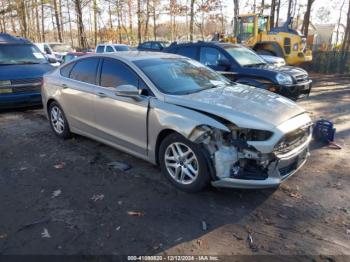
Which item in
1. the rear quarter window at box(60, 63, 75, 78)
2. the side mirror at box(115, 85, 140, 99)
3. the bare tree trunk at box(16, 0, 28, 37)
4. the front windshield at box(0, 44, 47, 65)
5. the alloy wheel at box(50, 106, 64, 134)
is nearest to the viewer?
the side mirror at box(115, 85, 140, 99)

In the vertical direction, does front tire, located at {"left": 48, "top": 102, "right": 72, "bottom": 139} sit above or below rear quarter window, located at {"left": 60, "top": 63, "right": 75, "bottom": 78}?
below

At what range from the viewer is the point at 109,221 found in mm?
3582

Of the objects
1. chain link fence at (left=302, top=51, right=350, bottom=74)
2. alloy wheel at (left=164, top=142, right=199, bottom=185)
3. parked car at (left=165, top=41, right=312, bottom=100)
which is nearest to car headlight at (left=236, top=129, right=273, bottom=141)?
alloy wheel at (left=164, top=142, right=199, bottom=185)

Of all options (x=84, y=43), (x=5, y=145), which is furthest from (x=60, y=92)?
(x=84, y=43)

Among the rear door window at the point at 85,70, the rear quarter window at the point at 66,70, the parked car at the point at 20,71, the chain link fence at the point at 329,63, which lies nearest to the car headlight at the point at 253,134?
the rear door window at the point at 85,70

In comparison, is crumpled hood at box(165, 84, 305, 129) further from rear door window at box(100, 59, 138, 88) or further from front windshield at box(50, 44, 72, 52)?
front windshield at box(50, 44, 72, 52)

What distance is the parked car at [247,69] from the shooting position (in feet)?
26.1

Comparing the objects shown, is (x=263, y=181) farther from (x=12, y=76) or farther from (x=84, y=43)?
(x=84, y=43)

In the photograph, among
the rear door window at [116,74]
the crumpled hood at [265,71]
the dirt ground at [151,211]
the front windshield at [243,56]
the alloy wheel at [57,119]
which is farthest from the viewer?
the front windshield at [243,56]

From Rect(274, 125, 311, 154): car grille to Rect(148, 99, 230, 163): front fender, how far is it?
0.61m

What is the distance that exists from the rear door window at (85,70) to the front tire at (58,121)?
782 millimetres

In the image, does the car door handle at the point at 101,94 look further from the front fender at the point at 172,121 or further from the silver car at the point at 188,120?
the front fender at the point at 172,121

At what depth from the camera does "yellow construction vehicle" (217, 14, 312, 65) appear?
1667cm

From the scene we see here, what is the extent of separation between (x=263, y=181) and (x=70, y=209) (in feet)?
7.17
